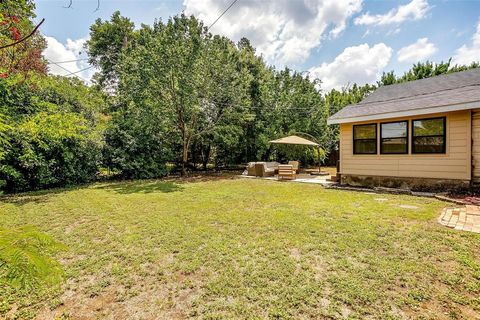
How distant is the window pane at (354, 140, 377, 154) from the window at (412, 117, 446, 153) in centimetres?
124

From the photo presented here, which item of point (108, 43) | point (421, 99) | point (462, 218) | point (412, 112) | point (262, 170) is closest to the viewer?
point (462, 218)

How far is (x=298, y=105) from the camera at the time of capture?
59.0 feet

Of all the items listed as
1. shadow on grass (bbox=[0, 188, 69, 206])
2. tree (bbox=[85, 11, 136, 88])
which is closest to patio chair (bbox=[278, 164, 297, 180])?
shadow on grass (bbox=[0, 188, 69, 206])

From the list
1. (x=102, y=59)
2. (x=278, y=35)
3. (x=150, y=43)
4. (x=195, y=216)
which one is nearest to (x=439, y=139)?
(x=195, y=216)

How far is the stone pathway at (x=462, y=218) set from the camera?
4166 millimetres

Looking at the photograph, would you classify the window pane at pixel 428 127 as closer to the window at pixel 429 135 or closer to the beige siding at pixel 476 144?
the window at pixel 429 135

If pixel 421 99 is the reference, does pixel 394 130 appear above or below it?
below

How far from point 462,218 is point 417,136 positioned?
163 inches

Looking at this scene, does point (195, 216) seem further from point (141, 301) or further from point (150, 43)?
point (150, 43)

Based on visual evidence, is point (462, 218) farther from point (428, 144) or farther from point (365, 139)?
point (365, 139)

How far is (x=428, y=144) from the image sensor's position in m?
7.73

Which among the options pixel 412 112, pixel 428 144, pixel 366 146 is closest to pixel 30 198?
pixel 366 146

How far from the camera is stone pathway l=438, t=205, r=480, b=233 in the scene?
4166mm

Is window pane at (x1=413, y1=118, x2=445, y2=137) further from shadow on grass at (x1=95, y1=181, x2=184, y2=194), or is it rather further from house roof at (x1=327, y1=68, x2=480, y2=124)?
shadow on grass at (x1=95, y1=181, x2=184, y2=194)
